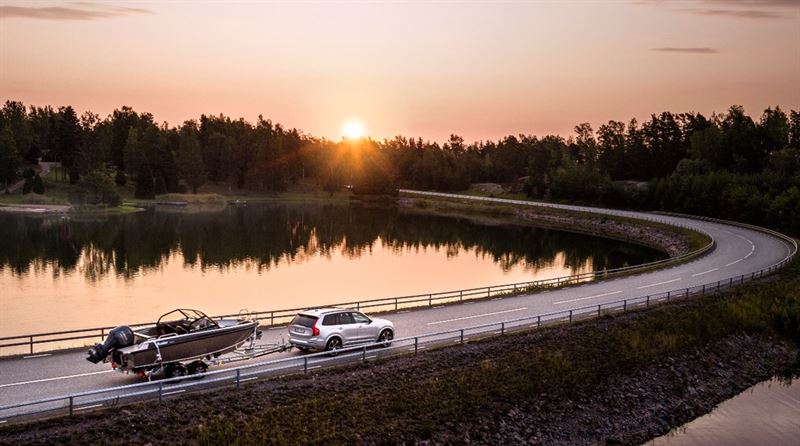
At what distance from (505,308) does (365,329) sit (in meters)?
13.1

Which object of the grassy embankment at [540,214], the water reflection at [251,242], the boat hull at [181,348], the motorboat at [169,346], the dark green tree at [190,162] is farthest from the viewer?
the dark green tree at [190,162]

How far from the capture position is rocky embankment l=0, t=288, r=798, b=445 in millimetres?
19750

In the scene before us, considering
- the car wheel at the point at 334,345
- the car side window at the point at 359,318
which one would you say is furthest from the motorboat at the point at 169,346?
the car side window at the point at 359,318

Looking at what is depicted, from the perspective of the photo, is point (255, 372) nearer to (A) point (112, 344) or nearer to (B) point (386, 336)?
(A) point (112, 344)

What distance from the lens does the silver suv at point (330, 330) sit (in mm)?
25969

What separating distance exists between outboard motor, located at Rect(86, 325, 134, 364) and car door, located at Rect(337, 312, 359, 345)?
816 centimetres

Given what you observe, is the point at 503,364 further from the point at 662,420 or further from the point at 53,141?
the point at 53,141

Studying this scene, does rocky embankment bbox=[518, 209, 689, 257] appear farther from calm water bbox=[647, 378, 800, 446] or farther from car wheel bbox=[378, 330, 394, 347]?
car wheel bbox=[378, 330, 394, 347]

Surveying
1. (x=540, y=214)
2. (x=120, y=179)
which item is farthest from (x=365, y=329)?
(x=120, y=179)

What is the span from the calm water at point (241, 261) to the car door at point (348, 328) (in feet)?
62.2

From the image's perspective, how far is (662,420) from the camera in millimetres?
27844

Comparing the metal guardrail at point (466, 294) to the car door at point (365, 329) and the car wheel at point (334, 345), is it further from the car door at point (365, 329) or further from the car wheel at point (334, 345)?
the car wheel at point (334, 345)

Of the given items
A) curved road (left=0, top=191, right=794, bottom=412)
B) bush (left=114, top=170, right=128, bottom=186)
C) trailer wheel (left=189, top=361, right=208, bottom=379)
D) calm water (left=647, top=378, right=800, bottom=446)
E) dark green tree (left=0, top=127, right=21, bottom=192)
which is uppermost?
dark green tree (left=0, top=127, right=21, bottom=192)

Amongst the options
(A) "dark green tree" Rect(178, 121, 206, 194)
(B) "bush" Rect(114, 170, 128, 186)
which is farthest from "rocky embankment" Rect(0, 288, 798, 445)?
(A) "dark green tree" Rect(178, 121, 206, 194)
